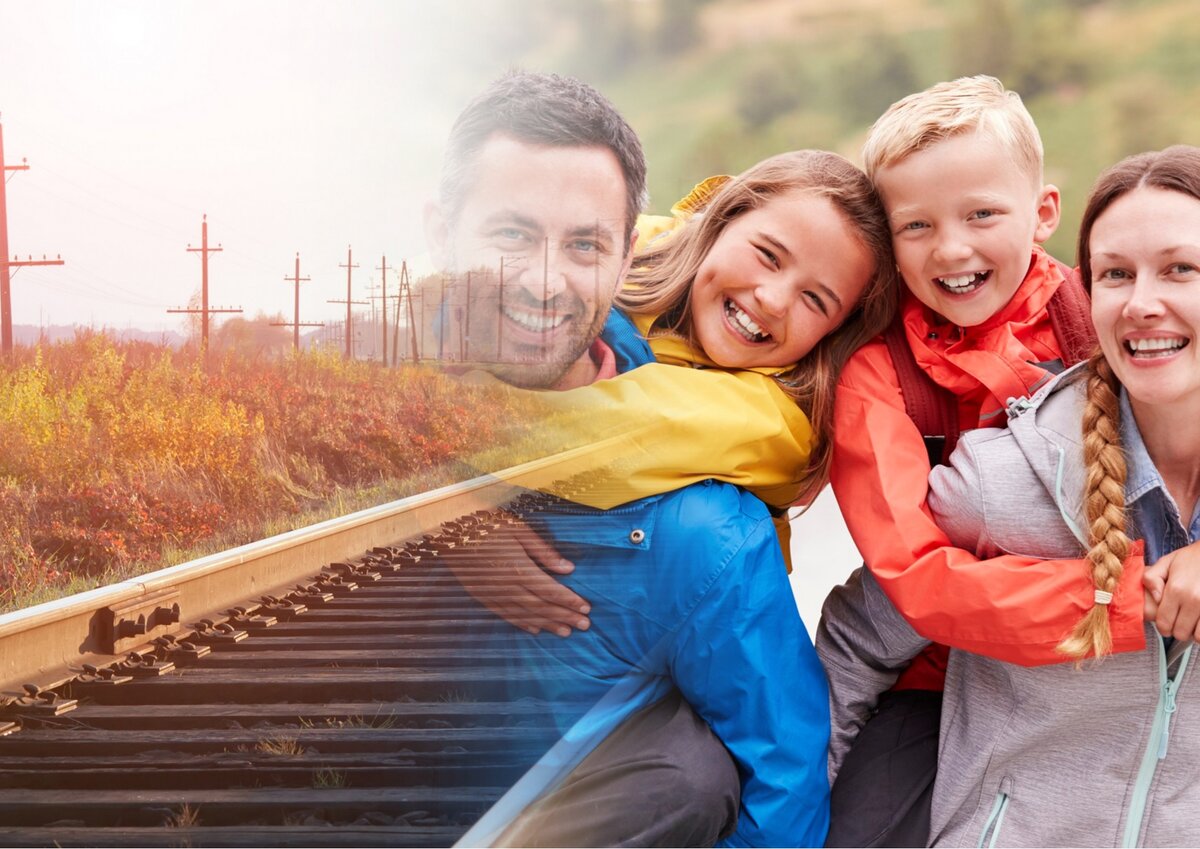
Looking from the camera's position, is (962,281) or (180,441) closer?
(962,281)

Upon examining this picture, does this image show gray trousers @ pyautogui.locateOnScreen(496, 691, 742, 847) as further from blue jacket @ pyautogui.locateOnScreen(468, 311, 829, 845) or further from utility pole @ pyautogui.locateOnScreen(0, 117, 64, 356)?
utility pole @ pyautogui.locateOnScreen(0, 117, 64, 356)

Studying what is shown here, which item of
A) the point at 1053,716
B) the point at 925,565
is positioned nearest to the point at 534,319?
the point at 925,565

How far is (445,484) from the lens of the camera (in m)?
1.01

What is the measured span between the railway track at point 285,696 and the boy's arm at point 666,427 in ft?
0.19

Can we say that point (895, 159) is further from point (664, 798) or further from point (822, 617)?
point (664, 798)

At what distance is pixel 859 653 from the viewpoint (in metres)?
0.97

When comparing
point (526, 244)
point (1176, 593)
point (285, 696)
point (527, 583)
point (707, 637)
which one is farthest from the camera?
point (285, 696)

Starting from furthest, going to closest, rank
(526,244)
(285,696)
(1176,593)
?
(285,696)
(1176,593)
(526,244)

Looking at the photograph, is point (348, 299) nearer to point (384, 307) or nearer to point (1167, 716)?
point (384, 307)

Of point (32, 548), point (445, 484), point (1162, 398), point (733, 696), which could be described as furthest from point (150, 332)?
point (1162, 398)

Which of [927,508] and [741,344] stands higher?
[741,344]

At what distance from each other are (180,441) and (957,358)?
869 mm

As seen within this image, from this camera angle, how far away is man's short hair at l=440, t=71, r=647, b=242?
605 millimetres

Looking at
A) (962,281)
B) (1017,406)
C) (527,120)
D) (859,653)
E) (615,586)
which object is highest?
(527,120)
